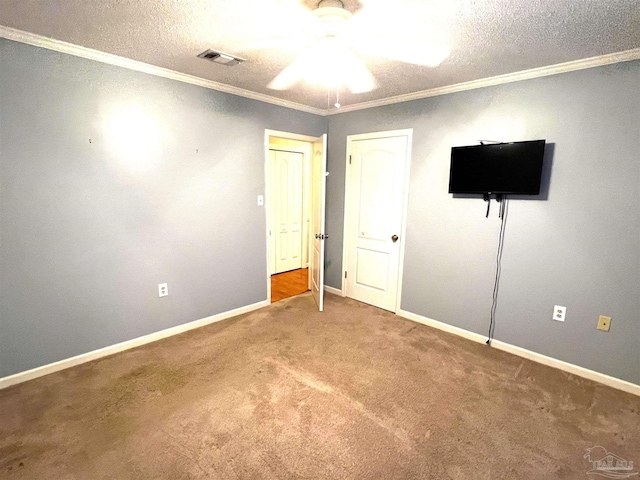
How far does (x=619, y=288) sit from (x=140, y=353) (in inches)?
149

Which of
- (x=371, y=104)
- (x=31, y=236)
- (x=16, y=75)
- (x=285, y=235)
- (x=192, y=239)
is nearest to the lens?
(x=16, y=75)

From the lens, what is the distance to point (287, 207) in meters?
5.24

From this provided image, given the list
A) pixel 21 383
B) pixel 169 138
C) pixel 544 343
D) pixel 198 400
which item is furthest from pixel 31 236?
pixel 544 343

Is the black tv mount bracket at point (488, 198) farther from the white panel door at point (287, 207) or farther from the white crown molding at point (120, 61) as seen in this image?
the white panel door at point (287, 207)

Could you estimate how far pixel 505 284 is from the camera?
2.92m

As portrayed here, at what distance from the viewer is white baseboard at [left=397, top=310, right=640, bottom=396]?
243 centimetres

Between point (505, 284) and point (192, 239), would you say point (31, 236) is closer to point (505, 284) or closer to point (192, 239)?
point (192, 239)

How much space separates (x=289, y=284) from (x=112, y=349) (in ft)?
8.10

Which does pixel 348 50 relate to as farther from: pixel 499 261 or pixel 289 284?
pixel 289 284

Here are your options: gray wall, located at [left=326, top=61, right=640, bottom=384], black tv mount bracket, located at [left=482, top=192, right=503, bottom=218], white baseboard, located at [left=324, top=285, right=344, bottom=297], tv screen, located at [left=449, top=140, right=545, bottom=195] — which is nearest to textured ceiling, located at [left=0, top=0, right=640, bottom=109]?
gray wall, located at [left=326, top=61, right=640, bottom=384]

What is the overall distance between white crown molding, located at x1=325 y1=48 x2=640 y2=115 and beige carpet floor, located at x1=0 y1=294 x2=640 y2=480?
7.66ft

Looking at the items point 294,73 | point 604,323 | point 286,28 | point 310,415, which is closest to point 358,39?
point 286,28

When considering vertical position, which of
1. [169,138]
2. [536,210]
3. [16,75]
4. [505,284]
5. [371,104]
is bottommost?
[505,284]

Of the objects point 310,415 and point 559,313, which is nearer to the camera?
point 310,415
